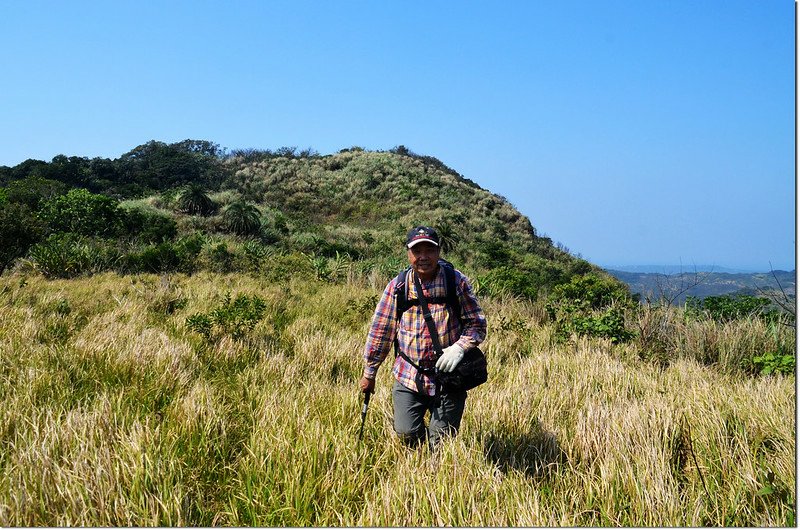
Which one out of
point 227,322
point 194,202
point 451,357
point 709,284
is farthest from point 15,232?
point 194,202

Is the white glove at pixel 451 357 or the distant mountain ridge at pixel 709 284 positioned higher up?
the distant mountain ridge at pixel 709 284

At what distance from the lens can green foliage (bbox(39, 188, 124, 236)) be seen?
→ 19.7 metres

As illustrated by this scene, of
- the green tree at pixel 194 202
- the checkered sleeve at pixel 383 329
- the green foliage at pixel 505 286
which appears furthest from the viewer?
the green tree at pixel 194 202

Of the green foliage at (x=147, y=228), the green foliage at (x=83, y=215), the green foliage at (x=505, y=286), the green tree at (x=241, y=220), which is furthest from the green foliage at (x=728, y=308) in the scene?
the green tree at (x=241, y=220)

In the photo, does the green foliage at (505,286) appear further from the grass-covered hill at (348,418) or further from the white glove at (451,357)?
the white glove at (451,357)

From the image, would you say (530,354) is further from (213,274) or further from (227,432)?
(213,274)

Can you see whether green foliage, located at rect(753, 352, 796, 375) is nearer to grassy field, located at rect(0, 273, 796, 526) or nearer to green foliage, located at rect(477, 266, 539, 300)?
grassy field, located at rect(0, 273, 796, 526)

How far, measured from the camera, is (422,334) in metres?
2.95

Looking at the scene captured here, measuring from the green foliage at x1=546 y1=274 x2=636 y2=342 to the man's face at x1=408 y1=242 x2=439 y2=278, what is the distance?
4702 mm

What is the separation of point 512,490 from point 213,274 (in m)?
11.7

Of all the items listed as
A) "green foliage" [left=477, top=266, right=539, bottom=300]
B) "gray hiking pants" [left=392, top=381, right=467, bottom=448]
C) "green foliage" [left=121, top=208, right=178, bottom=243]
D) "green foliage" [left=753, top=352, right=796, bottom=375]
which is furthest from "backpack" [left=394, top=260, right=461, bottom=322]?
"green foliage" [left=121, top=208, right=178, bottom=243]

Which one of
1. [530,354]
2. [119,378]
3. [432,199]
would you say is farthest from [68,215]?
[432,199]

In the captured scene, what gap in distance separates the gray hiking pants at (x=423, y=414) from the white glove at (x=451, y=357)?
327mm

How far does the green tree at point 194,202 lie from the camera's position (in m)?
28.9
